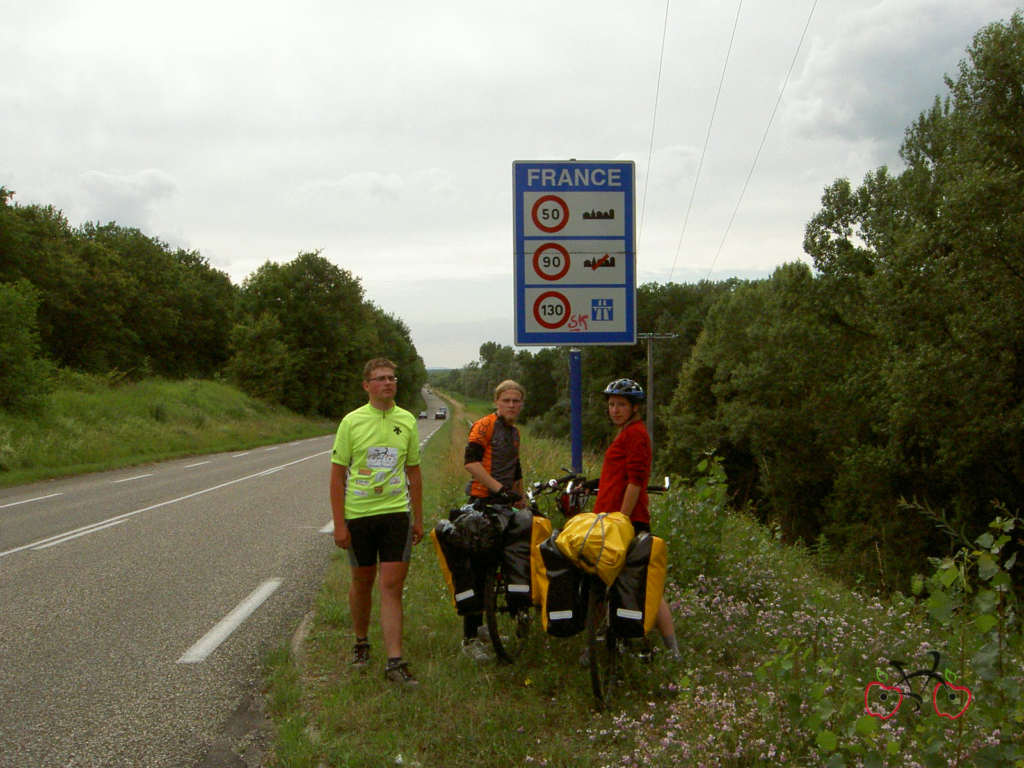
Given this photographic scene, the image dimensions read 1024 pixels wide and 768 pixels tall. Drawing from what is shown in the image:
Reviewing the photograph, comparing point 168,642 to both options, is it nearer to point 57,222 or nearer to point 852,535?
point 852,535

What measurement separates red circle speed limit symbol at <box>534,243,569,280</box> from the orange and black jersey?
129 cm

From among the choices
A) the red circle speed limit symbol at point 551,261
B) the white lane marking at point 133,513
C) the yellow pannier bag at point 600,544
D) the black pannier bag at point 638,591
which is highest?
the red circle speed limit symbol at point 551,261

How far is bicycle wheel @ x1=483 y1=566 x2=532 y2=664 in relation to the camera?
181 inches

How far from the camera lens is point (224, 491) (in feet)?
50.4

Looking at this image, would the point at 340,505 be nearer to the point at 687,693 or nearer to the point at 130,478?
the point at 687,693

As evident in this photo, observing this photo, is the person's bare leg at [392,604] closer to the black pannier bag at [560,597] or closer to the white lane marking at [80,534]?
the black pannier bag at [560,597]

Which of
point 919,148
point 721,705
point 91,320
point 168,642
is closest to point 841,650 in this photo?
point 721,705

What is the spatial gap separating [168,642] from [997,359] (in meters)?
18.1

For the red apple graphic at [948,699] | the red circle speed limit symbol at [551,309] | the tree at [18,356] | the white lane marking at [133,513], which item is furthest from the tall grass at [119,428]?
the red apple graphic at [948,699]

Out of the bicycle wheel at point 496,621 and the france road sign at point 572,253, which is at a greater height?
the france road sign at point 572,253

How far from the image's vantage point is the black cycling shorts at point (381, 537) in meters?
4.62

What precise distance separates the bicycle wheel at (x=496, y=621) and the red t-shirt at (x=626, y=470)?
76cm

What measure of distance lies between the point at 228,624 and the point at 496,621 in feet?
7.41

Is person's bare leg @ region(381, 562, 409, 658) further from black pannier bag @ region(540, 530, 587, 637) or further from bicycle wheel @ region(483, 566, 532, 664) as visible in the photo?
black pannier bag @ region(540, 530, 587, 637)
